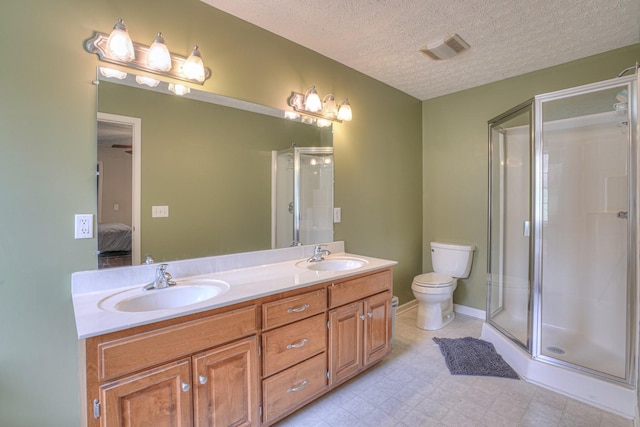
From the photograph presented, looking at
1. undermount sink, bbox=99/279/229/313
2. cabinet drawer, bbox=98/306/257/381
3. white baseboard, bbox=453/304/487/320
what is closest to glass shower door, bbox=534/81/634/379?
white baseboard, bbox=453/304/487/320

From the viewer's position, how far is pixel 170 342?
1.19 meters

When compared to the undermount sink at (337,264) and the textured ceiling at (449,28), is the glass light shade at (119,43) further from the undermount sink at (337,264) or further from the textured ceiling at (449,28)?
the undermount sink at (337,264)

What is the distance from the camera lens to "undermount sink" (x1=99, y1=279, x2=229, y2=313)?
53.2 inches

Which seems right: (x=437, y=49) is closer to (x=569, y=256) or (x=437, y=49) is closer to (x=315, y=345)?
(x=569, y=256)

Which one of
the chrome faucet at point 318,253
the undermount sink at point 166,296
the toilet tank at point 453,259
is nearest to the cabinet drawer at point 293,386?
the undermount sink at point 166,296

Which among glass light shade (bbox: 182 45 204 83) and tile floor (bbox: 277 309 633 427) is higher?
glass light shade (bbox: 182 45 204 83)

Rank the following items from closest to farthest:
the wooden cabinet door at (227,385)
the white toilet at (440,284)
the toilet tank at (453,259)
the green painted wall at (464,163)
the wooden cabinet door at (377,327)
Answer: the wooden cabinet door at (227,385) < the wooden cabinet door at (377,327) < the white toilet at (440,284) < the green painted wall at (464,163) < the toilet tank at (453,259)

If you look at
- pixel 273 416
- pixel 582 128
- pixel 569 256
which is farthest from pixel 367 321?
pixel 582 128

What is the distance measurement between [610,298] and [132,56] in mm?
3667

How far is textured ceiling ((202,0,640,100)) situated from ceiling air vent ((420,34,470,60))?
1.5 inches

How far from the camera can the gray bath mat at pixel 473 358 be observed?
219cm

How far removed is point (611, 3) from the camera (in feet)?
5.94

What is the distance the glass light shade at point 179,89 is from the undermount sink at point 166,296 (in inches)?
41.4

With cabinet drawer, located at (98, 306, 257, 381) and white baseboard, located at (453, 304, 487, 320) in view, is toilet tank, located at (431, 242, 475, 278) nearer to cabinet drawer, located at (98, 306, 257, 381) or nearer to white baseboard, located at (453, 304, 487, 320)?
white baseboard, located at (453, 304, 487, 320)
